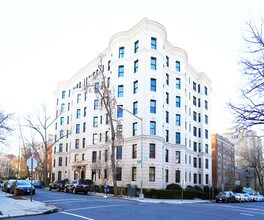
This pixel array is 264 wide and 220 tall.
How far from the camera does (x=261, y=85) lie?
534 inches

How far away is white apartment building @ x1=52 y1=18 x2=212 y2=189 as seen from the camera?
4381 centimetres

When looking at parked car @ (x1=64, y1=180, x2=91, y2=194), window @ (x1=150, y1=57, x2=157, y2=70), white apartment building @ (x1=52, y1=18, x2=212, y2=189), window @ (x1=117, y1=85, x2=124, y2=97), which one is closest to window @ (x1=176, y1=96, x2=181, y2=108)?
white apartment building @ (x1=52, y1=18, x2=212, y2=189)

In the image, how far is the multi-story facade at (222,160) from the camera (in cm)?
9406

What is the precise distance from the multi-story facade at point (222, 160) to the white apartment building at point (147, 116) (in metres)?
33.2

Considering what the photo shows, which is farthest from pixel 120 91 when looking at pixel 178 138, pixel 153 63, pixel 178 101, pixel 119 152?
pixel 178 138

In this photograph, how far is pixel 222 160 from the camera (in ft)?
332

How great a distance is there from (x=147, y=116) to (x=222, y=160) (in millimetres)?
65314

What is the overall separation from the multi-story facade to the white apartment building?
33197 millimetres

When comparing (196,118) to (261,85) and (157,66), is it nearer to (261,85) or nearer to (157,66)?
(157,66)

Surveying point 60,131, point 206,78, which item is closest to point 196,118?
point 206,78

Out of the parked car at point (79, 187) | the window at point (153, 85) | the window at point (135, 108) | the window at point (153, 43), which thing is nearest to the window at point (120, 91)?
the window at point (135, 108)

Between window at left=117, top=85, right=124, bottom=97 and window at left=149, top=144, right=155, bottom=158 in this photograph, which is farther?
window at left=117, top=85, right=124, bottom=97

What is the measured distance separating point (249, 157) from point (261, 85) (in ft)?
222

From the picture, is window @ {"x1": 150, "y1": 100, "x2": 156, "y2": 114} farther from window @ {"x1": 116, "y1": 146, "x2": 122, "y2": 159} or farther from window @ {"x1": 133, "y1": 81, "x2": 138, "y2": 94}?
window @ {"x1": 116, "y1": 146, "x2": 122, "y2": 159}
